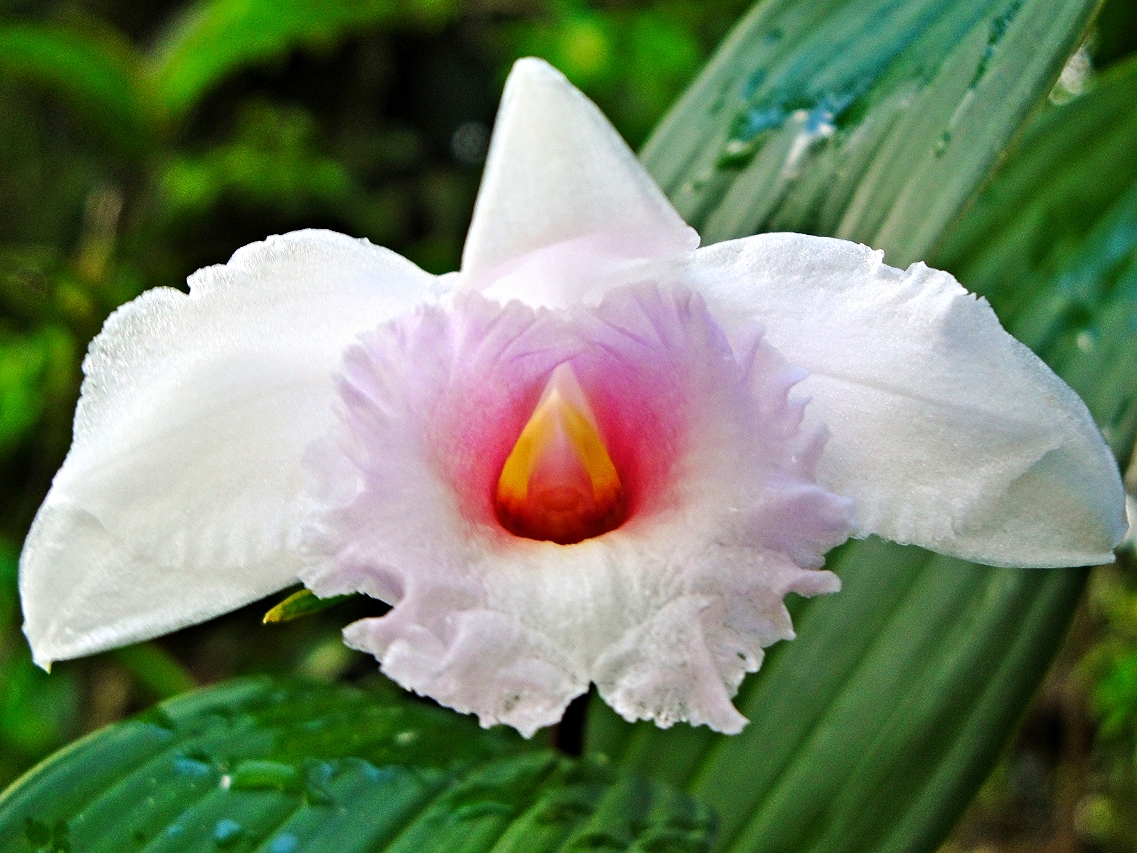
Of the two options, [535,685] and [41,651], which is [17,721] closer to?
[41,651]

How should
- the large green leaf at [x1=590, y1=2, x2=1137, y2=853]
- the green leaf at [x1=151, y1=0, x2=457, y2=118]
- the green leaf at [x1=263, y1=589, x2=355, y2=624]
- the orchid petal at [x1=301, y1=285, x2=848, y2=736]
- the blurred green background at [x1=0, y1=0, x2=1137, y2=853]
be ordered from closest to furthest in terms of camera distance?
1. the orchid petal at [x1=301, y1=285, x2=848, y2=736]
2. the green leaf at [x1=263, y1=589, x2=355, y2=624]
3. the large green leaf at [x1=590, y1=2, x2=1137, y2=853]
4. the blurred green background at [x1=0, y1=0, x2=1137, y2=853]
5. the green leaf at [x1=151, y1=0, x2=457, y2=118]

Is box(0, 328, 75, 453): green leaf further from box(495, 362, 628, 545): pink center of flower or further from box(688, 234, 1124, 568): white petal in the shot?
box(688, 234, 1124, 568): white petal

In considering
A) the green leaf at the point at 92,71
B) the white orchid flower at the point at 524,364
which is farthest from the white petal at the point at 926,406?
the green leaf at the point at 92,71

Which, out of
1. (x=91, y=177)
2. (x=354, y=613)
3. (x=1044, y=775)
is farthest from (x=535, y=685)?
(x=91, y=177)

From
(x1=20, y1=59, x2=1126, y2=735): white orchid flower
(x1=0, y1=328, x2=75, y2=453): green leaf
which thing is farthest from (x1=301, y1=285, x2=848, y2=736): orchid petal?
(x1=0, y1=328, x2=75, y2=453): green leaf

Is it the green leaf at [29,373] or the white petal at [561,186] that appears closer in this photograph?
the white petal at [561,186]

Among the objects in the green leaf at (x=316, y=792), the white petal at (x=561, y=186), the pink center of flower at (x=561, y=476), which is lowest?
the green leaf at (x=316, y=792)

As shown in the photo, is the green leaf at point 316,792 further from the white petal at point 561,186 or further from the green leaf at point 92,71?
the green leaf at point 92,71
